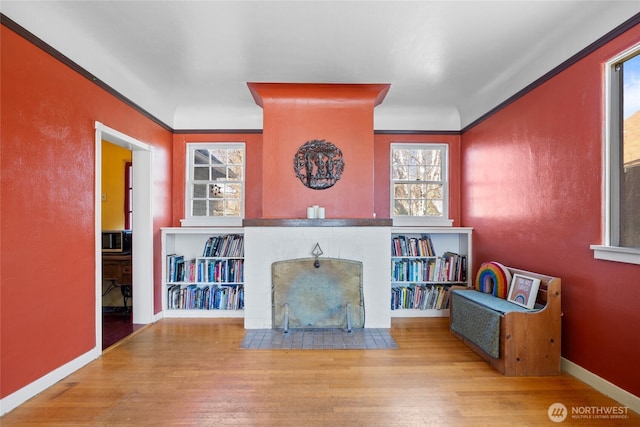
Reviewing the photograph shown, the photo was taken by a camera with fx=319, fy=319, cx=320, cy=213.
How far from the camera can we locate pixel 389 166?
4.52 metres

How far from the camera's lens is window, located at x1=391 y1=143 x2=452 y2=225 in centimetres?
455

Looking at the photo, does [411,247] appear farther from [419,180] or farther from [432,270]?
[419,180]

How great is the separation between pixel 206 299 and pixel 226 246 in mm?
704

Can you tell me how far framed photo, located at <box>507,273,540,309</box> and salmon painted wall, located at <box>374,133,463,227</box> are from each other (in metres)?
1.69

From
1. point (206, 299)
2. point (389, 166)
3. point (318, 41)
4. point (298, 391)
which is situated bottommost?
point (298, 391)

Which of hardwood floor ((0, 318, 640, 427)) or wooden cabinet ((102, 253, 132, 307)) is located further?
wooden cabinet ((102, 253, 132, 307))

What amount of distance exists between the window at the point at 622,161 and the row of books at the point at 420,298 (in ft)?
6.51

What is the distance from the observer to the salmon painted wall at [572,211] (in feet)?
6.93

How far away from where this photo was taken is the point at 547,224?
2.74 m

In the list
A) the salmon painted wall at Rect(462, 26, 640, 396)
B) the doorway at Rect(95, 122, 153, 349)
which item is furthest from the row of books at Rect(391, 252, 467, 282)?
the doorway at Rect(95, 122, 153, 349)

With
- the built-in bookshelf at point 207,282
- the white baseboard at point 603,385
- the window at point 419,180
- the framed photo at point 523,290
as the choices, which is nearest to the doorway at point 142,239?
the built-in bookshelf at point 207,282

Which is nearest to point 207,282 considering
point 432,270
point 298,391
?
point 298,391

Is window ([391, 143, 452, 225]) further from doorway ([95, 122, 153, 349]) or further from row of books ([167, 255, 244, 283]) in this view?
doorway ([95, 122, 153, 349])

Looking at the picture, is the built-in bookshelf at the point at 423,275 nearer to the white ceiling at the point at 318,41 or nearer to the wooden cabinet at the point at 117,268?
the white ceiling at the point at 318,41
